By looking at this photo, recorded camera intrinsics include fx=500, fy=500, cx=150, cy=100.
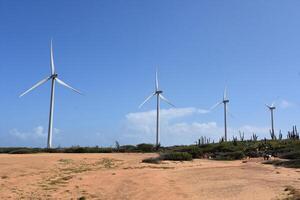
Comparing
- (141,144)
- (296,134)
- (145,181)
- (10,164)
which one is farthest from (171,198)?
(296,134)

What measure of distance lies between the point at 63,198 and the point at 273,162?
24666 millimetres

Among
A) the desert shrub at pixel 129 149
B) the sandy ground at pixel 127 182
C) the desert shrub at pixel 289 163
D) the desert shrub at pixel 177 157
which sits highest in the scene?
the desert shrub at pixel 129 149

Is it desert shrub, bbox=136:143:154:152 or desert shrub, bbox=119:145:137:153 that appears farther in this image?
desert shrub, bbox=136:143:154:152

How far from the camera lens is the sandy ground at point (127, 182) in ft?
79.7

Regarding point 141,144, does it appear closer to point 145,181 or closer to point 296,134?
point 296,134

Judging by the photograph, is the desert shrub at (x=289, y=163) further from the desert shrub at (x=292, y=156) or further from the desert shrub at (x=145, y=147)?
the desert shrub at (x=145, y=147)

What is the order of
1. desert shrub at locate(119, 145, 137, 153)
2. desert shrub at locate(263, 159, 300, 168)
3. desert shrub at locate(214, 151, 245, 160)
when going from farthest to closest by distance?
desert shrub at locate(119, 145, 137, 153)
desert shrub at locate(214, 151, 245, 160)
desert shrub at locate(263, 159, 300, 168)

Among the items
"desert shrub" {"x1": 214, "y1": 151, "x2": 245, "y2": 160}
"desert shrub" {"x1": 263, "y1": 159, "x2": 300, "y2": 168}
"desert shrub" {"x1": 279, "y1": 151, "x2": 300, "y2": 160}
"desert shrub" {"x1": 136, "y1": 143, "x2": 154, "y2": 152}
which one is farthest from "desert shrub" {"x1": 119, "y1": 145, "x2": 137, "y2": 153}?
"desert shrub" {"x1": 263, "y1": 159, "x2": 300, "y2": 168}

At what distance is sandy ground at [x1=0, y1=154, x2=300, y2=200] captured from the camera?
79.7 feet

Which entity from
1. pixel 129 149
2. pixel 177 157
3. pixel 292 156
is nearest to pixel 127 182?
pixel 177 157

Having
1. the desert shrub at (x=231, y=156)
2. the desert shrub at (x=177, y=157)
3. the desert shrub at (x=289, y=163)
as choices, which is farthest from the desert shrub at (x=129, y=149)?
the desert shrub at (x=289, y=163)

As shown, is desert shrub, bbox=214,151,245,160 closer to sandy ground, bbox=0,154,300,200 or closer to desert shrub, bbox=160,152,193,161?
desert shrub, bbox=160,152,193,161

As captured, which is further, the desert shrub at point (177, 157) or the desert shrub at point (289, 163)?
the desert shrub at point (177, 157)

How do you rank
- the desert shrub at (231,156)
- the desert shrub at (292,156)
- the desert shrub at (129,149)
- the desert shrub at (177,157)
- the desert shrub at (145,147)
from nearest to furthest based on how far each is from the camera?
the desert shrub at (292,156) < the desert shrub at (177,157) < the desert shrub at (231,156) < the desert shrub at (129,149) < the desert shrub at (145,147)
